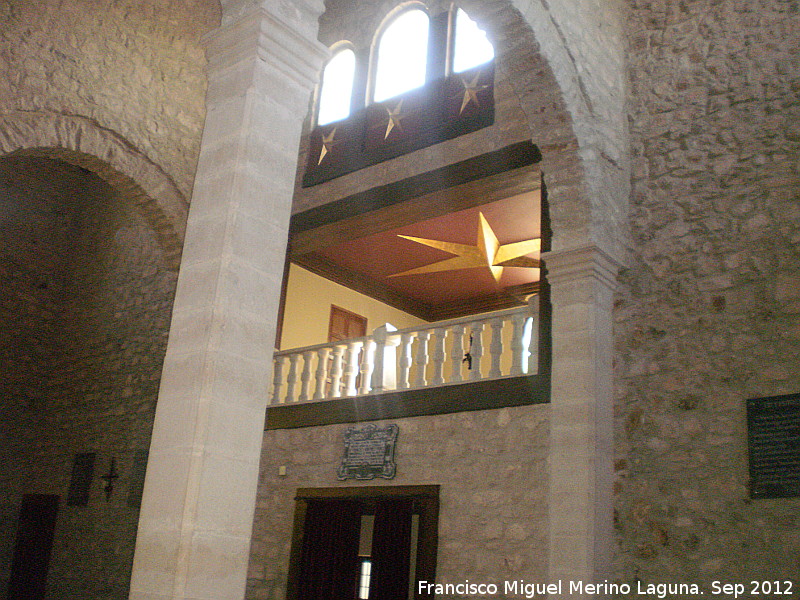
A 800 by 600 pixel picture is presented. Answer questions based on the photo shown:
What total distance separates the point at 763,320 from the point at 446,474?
3025mm

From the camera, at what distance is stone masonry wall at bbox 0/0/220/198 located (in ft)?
22.0

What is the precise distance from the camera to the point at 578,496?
211 inches

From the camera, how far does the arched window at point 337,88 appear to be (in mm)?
9381

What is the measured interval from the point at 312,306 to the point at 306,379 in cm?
270

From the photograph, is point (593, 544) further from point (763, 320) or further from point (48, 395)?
point (48, 395)

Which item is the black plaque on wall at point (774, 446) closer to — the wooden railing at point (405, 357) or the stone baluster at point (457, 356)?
the wooden railing at point (405, 357)

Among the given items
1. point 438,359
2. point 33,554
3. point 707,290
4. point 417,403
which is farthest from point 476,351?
point 33,554

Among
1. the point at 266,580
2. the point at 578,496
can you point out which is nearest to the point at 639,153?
the point at 578,496

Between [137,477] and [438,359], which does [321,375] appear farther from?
[137,477]

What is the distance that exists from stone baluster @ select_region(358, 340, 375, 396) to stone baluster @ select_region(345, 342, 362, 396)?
0.42 feet

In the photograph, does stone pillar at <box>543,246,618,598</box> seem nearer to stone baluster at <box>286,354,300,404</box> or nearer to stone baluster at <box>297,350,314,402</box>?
stone baluster at <box>297,350,314,402</box>

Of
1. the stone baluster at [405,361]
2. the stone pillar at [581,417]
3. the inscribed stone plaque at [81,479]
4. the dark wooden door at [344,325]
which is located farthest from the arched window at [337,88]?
the inscribed stone plaque at [81,479]

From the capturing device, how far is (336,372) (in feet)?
27.3

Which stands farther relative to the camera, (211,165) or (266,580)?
(266,580)
